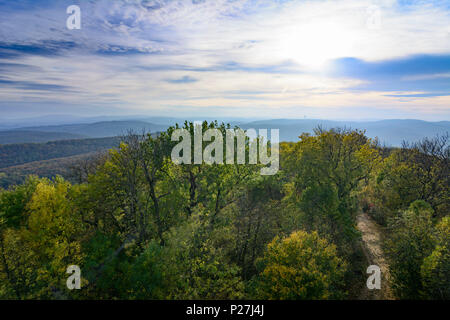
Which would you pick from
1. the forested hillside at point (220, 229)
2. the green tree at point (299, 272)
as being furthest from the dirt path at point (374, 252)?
the green tree at point (299, 272)

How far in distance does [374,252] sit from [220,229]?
2170cm

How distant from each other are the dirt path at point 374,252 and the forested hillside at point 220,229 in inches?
50.9

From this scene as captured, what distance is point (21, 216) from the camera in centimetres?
2994

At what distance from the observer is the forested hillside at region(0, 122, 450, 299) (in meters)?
18.7

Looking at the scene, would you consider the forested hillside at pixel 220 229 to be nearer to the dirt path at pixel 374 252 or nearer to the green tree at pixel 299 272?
the green tree at pixel 299 272

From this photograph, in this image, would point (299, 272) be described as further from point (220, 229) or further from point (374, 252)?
point (374, 252)

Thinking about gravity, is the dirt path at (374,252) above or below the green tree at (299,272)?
below

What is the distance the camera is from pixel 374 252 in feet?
100

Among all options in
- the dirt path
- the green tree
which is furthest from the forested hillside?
the dirt path

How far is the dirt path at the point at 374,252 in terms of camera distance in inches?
941

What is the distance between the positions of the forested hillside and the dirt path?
1.29 metres

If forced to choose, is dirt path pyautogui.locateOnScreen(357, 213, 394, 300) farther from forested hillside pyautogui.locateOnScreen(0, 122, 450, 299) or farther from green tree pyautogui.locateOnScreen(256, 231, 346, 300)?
green tree pyautogui.locateOnScreen(256, 231, 346, 300)
